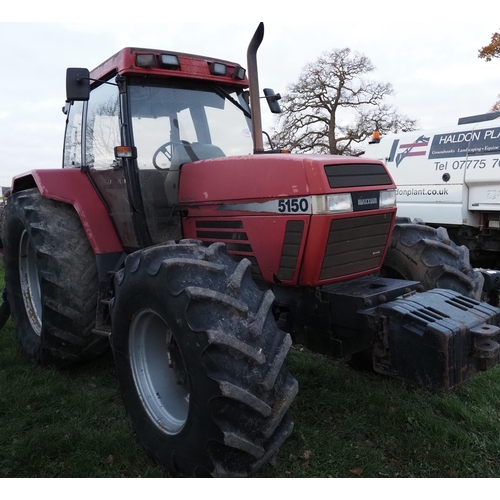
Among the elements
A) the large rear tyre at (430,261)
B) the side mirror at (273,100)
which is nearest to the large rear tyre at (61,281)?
the side mirror at (273,100)

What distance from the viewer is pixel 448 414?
10.5 ft

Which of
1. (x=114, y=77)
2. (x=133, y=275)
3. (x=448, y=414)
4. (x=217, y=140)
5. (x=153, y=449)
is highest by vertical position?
(x=114, y=77)

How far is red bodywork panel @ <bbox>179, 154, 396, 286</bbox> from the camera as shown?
8.63 feet

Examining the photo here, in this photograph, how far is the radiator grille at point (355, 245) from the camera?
274 centimetres

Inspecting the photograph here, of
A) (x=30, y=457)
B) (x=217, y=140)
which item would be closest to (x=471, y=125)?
(x=217, y=140)

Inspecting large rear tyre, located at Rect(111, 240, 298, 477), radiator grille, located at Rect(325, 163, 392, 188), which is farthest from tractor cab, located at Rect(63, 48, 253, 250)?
radiator grille, located at Rect(325, 163, 392, 188)

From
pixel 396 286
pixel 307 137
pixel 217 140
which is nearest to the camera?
pixel 396 286

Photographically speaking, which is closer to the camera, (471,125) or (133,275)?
(133,275)

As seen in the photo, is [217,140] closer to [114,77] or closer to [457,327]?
[114,77]

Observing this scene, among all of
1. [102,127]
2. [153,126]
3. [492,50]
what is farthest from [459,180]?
[492,50]

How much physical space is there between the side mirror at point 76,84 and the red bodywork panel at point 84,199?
2.70ft

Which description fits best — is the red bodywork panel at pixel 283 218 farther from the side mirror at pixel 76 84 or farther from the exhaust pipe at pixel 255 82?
the side mirror at pixel 76 84

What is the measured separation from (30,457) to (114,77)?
8.08ft

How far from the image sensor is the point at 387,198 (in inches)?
117
